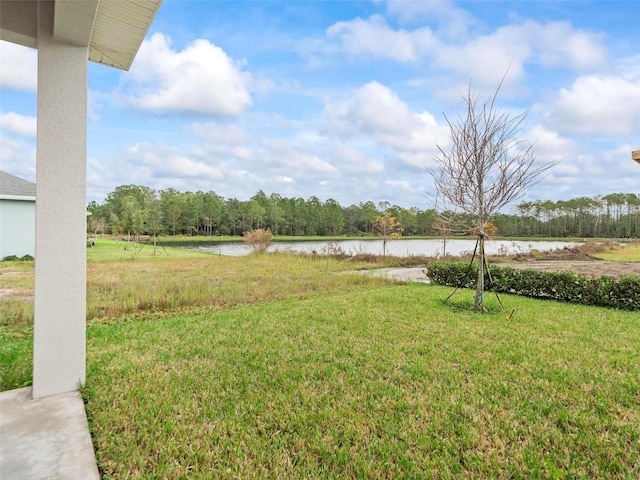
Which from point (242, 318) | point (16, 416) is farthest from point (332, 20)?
point (16, 416)

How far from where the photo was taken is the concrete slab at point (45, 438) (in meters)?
1.51

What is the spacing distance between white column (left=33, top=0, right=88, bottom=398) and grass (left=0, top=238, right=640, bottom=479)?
0.36 meters

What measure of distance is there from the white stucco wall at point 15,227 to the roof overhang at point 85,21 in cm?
1064

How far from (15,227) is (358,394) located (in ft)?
42.9

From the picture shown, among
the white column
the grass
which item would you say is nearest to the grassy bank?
the grass

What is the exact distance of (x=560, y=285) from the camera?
6.23m

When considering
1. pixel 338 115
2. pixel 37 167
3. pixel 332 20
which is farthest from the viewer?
pixel 338 115

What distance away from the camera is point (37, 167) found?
2.13 meters

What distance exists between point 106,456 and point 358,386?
1.62 meters

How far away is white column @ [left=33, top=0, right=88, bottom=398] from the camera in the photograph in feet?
7.11

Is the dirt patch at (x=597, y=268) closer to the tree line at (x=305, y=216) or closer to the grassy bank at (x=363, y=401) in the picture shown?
the grassy bank at (x=363, y=401)

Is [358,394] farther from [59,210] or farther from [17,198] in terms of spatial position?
[17,198]

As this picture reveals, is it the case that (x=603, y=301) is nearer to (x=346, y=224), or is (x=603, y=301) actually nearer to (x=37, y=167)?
(x=37, y=167)

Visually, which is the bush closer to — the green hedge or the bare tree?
the green hedge
